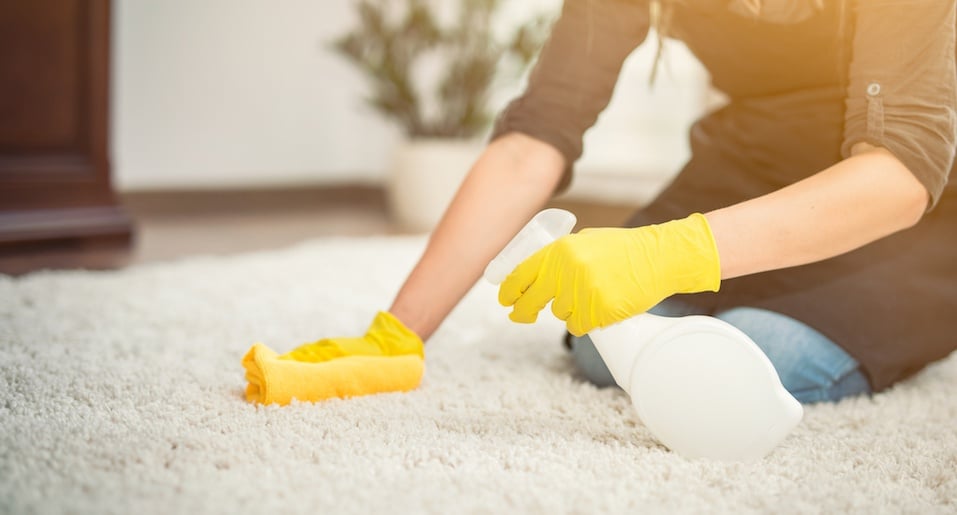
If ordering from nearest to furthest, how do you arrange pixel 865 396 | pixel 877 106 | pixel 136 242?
pixel 877 106
pixel 865 396
pixel 136 242

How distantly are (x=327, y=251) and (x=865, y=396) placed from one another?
1195 millimetres

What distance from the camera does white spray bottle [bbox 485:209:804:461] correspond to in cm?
67

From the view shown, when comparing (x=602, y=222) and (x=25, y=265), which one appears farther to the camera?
(x=602, y=222)

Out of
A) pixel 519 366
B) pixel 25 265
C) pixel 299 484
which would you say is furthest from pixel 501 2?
pixel 299 484

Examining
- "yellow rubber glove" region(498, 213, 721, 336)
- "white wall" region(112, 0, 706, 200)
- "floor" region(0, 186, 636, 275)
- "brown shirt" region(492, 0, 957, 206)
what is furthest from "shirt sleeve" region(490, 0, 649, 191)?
"white wall" region(112, 0, 706, 200)

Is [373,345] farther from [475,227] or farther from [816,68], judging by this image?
[816,68]

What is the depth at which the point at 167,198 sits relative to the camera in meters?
2.51

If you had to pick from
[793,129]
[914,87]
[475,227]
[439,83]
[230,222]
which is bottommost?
[230,222]

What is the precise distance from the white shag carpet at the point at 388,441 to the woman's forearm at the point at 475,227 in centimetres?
9

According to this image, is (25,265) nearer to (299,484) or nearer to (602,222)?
(299,484)

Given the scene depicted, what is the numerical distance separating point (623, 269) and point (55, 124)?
5.09ft

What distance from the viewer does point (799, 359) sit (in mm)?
886

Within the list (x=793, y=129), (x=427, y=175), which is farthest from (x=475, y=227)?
(x=427, y=175)

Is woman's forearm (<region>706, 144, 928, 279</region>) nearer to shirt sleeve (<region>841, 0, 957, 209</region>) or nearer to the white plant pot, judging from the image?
shirt sleeve (<region>841, 0, 957, 209</region>)
